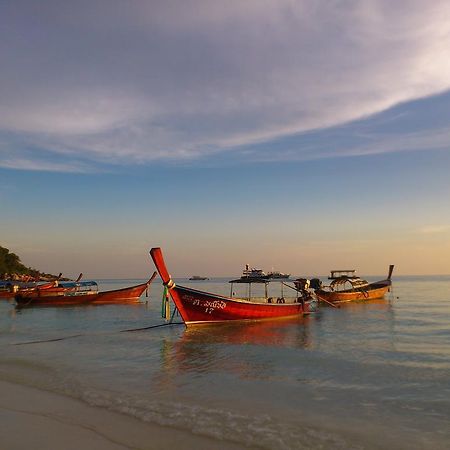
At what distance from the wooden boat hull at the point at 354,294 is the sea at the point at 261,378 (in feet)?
51.1

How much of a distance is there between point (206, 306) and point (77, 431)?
52.8ft

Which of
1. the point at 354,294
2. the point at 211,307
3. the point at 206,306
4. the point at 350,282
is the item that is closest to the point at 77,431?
the point at 206,306

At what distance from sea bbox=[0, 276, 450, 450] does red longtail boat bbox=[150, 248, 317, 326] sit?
68 centimetres

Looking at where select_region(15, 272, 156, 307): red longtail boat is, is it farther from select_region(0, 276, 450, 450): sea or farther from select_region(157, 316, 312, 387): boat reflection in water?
select_region(157, 316, 312, 387): boat reflection in water

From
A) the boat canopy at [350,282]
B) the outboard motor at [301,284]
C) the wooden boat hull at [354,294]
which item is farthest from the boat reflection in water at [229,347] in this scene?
the boat canopy at [350,282]

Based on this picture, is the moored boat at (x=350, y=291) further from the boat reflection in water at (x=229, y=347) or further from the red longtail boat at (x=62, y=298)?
the red longtail boat at (x=62, y=298)

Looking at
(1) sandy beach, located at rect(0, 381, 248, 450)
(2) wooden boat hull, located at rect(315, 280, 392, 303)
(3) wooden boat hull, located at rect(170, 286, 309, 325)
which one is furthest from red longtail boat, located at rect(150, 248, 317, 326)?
(2) wooden boat hull, located at rect(315, 280, 392, 303)

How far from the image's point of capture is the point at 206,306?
23.6m

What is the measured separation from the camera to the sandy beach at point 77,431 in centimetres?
699

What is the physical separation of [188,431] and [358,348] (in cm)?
1284

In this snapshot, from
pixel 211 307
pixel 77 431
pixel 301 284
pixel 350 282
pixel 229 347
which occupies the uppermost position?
pixel 301 284

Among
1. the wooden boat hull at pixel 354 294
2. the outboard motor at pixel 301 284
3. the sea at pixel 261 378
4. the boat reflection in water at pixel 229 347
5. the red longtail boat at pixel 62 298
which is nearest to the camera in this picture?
the sea at pixel 261 378

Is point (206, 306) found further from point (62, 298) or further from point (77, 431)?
point (62, 298)

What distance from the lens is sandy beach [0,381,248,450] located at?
6.99 m
